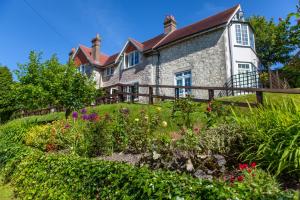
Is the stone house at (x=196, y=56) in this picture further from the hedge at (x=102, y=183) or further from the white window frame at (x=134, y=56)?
the hedge at (x=102, y=183)

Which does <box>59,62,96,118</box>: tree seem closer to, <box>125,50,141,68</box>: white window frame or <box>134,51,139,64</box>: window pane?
<box>125,50,141,68</box>: white window frame

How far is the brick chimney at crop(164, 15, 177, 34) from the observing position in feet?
84.2

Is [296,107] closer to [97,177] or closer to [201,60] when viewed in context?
[97,177]

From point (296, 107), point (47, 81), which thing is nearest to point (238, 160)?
point (296, 107)

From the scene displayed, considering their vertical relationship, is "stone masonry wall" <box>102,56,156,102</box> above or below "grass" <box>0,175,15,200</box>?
above

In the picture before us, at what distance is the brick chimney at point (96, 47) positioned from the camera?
31.1 metres

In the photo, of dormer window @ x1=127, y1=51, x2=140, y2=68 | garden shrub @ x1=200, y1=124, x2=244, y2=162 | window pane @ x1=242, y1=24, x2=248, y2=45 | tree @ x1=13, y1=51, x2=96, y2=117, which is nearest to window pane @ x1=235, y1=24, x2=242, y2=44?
window pane @ x1=242, y1=24, x2=248, y2=45

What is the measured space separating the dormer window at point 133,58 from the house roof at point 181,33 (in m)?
0.82

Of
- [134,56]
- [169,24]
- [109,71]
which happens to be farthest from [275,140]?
[109,71]

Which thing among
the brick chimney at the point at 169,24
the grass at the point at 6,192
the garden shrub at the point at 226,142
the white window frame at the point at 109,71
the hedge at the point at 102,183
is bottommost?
the grass at the point at 6,192

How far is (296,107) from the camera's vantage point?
4.28 metres

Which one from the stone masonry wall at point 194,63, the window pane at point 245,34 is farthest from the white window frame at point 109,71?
the window pane at point 245,34

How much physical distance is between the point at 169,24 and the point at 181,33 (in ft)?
12.1

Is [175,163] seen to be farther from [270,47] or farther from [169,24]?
[270,47]
